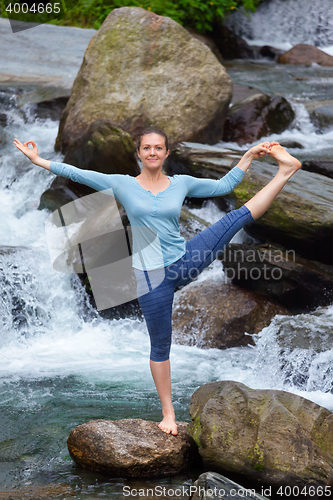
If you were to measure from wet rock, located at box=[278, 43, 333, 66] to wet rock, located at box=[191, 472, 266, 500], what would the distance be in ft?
44.8

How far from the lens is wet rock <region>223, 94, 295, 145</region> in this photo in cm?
959

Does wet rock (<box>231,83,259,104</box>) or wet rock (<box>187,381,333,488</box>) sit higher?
wet rock (<box>231,83,259,104</box>)

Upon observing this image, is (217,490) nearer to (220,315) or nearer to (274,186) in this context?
(274,186)

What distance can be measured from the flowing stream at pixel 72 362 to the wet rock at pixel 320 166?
3.29 ft

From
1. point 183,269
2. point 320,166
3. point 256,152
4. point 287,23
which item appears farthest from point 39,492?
point 287,23

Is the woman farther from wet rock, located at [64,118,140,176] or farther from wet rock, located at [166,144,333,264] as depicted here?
wet rock, located at [64,118,140,176]

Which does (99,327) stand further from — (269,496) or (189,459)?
(269,496)

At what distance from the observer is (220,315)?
245 inches

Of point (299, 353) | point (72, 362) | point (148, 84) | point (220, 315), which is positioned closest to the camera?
point (299, 353)

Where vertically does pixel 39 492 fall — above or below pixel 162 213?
below

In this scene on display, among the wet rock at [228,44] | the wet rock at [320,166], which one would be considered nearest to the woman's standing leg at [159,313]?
the wet rock at [320,166]

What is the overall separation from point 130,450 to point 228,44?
14773mm


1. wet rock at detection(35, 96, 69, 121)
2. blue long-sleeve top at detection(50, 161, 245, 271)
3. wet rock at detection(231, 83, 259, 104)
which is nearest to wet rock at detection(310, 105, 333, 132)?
wet rock at detection(231, 83, 259, 104)

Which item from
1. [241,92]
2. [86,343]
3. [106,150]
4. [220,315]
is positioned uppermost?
[241,92]
